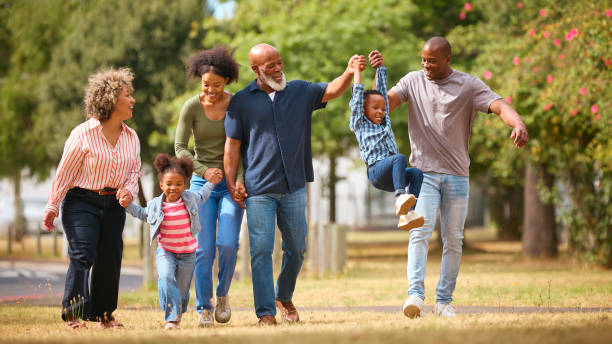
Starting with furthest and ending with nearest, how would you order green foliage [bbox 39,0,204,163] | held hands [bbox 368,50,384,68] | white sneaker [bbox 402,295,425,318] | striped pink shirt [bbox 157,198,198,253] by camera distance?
1. green foliage [bbox 39,0,204,163]
2. held hands [bbox 368,50,384,68]
3. white sneaker [bbox 402,295,425,318]
4. striped pink shirt [bbox 157,198,198,253]

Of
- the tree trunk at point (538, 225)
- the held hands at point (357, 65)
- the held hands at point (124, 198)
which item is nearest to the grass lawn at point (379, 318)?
the held hands at point (124, 198)

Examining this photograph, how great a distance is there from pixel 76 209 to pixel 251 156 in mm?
1439

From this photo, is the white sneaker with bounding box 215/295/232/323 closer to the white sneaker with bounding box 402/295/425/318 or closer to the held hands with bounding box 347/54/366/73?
the white sneaker with bounding box 402/295/425/318

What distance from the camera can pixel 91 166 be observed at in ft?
22.4

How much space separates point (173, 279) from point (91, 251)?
73 cm

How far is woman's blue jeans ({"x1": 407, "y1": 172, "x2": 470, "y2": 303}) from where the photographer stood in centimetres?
702

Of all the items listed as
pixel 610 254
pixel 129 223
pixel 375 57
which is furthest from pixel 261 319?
pixel 129 223

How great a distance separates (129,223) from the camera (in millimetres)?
37188

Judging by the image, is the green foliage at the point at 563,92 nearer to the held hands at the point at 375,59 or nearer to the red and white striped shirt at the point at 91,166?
the held hands at the point at 375,59

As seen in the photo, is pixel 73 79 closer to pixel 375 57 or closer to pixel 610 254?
pixel 610 254

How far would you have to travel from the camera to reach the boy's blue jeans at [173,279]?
6578 mm

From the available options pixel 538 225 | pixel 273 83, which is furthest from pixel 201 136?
pixel 538 225

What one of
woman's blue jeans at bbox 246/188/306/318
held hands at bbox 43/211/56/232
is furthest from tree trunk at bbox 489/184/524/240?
held hands at bbox 43/211/56/232

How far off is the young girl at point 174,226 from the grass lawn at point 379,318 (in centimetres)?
30
